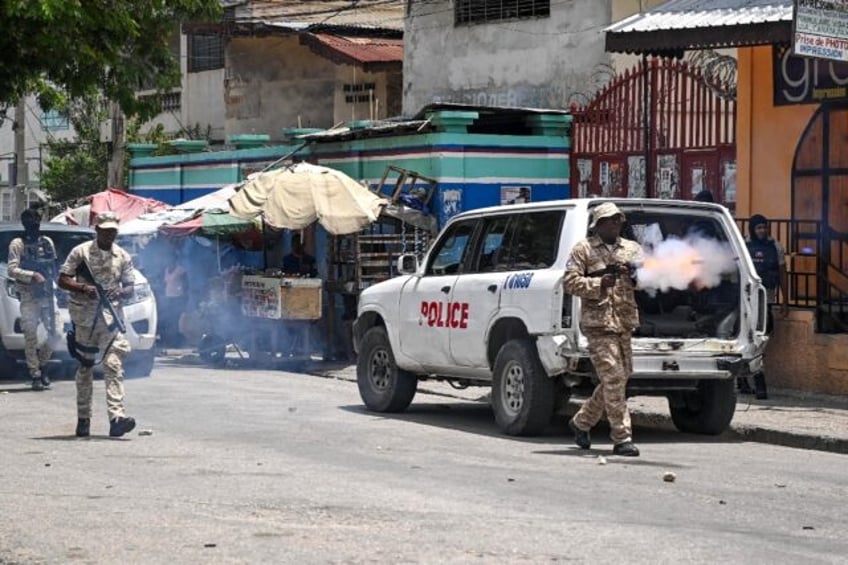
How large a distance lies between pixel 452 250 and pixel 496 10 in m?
16.2

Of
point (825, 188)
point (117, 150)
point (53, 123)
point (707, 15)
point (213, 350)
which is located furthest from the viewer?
point (53, 123)

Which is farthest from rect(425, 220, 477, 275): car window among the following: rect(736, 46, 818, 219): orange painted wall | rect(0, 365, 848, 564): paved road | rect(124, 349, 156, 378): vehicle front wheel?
rect(124, 349, 156, 378): vehicle front wheel

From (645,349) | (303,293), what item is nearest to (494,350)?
(645,349)

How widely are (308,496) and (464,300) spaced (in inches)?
182

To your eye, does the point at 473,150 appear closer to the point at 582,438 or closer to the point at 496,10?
the point at 496,10

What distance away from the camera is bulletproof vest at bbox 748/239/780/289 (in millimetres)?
17516

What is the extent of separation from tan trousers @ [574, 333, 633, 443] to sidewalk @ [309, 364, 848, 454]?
2.23 meters

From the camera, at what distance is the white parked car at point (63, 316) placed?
64.3ft

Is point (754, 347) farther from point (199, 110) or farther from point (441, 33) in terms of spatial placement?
point (199, 110)

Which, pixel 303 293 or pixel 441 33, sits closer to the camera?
pixel 303 293

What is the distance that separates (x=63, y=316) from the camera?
19.6 metres

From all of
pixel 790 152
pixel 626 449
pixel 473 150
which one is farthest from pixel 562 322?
pixel 473 150

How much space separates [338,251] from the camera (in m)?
23.9

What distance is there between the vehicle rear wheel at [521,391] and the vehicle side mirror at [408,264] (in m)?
2.05
